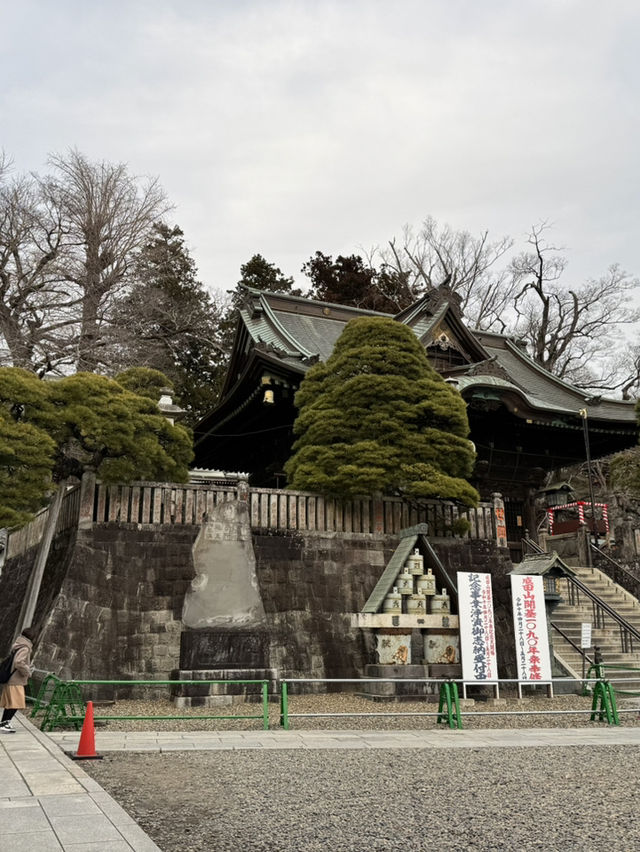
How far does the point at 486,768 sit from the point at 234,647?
574 centimetres

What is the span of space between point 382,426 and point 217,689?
20.2ft

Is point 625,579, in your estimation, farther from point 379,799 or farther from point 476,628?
point 379,799

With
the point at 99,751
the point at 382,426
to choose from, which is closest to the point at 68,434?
the point at 382,426

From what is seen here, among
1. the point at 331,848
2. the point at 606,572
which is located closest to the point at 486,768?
the point at 331,848

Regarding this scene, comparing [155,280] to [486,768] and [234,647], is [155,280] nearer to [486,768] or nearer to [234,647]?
[234,647]

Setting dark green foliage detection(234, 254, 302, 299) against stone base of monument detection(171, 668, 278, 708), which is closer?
stone base of monument detection(171, 668, 278, 708)

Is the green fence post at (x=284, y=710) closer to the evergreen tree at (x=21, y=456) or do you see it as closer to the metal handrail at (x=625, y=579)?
the evergreen tree at (x=21, y=456)

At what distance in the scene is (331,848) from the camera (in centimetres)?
443

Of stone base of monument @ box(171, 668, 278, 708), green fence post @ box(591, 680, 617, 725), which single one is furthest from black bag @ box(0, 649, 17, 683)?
green fence post @ box(591, 680, 617, 725)

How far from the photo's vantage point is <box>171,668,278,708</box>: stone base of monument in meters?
11.5

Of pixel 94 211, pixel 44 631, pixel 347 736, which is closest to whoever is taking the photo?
pixel 347 736

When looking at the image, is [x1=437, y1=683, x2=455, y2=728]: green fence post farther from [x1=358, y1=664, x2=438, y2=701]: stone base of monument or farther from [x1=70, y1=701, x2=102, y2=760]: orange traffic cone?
[x1=70, y1=701, x2=102, y2=760]: orange traffic cone

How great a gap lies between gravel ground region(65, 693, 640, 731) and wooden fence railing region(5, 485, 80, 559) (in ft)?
12.5

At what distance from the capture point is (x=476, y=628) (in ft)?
41.6
